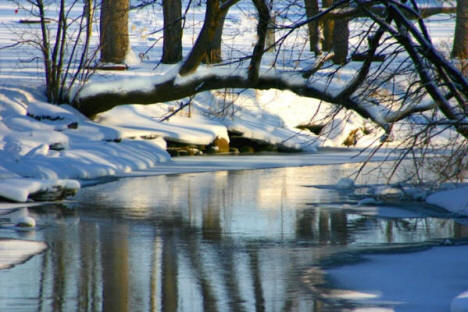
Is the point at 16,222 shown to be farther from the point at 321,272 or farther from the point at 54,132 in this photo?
the point at 54,132

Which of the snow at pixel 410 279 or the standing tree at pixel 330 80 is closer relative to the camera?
the snow at pixel 410 279

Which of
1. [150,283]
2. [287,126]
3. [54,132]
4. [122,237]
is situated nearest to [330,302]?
[150,283]

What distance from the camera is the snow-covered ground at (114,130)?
1540 cm

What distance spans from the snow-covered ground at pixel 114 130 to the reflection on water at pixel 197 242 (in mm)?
1118

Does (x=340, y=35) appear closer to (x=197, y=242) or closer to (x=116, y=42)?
(x=197, y=242)

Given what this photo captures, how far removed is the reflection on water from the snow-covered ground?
1.12 meters

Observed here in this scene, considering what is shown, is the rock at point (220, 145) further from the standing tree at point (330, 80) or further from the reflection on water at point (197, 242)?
the reflection on water at point (197, 242)

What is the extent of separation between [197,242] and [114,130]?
11.4 m

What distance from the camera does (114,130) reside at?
21109mm

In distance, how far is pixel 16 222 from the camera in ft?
36.4

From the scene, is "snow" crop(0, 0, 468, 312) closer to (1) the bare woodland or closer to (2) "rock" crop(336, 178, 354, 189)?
(2) "rock" crop(336, 178, 354, 189)

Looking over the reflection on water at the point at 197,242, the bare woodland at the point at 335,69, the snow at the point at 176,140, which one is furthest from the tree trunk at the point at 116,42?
the reflection on water at the point at 197,242

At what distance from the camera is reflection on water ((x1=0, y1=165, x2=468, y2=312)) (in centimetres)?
721

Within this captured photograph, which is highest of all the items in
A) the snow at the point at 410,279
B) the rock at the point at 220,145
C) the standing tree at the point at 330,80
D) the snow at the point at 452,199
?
the standing tree at the point at 330,80
